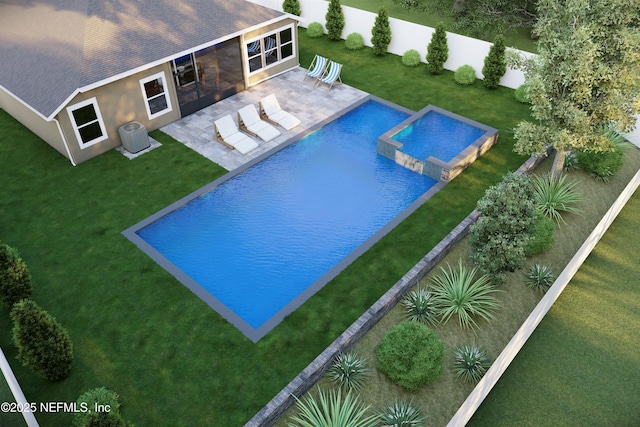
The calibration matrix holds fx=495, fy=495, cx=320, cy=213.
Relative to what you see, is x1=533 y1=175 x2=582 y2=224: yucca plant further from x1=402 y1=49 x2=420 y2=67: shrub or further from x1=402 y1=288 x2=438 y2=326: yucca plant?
x1=402 y1=49 x2=420 y2=67: shrub

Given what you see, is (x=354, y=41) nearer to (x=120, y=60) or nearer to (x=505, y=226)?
(x=120, y=60)

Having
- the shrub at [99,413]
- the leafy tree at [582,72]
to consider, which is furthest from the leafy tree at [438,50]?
the shrub at [99,413]

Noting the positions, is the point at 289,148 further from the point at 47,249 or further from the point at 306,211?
the point at 47,249

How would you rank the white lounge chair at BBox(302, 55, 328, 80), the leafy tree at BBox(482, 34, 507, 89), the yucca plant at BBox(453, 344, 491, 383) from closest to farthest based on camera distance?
the yucca plant at BBox(453, 344, 491, 383) → the leafy tree at BBox(482, 34, 507, 89) → the white lounge chair at BBox(302, 55, 328, 80)

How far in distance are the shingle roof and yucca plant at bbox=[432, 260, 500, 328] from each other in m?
12.8

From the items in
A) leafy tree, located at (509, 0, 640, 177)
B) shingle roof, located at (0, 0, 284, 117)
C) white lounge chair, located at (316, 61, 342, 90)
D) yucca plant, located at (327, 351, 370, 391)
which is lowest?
yucca plant, located at (327, 351, 370, 391)

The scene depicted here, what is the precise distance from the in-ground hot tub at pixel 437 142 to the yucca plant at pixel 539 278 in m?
4.52

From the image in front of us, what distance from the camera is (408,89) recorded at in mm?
22062

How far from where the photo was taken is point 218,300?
42.1 feet

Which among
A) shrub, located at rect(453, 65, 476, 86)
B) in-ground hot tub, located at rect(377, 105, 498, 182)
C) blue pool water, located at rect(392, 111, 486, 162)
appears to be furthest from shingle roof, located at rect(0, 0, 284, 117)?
shrub, located at rect(453, 65, 476, 86)

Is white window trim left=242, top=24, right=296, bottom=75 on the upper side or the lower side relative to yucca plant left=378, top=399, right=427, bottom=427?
upper

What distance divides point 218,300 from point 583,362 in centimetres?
895

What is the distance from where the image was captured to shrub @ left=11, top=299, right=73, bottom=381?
33.2 feet

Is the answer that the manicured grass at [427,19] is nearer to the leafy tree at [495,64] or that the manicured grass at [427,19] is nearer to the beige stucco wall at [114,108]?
the leafy tree at [495,64]
